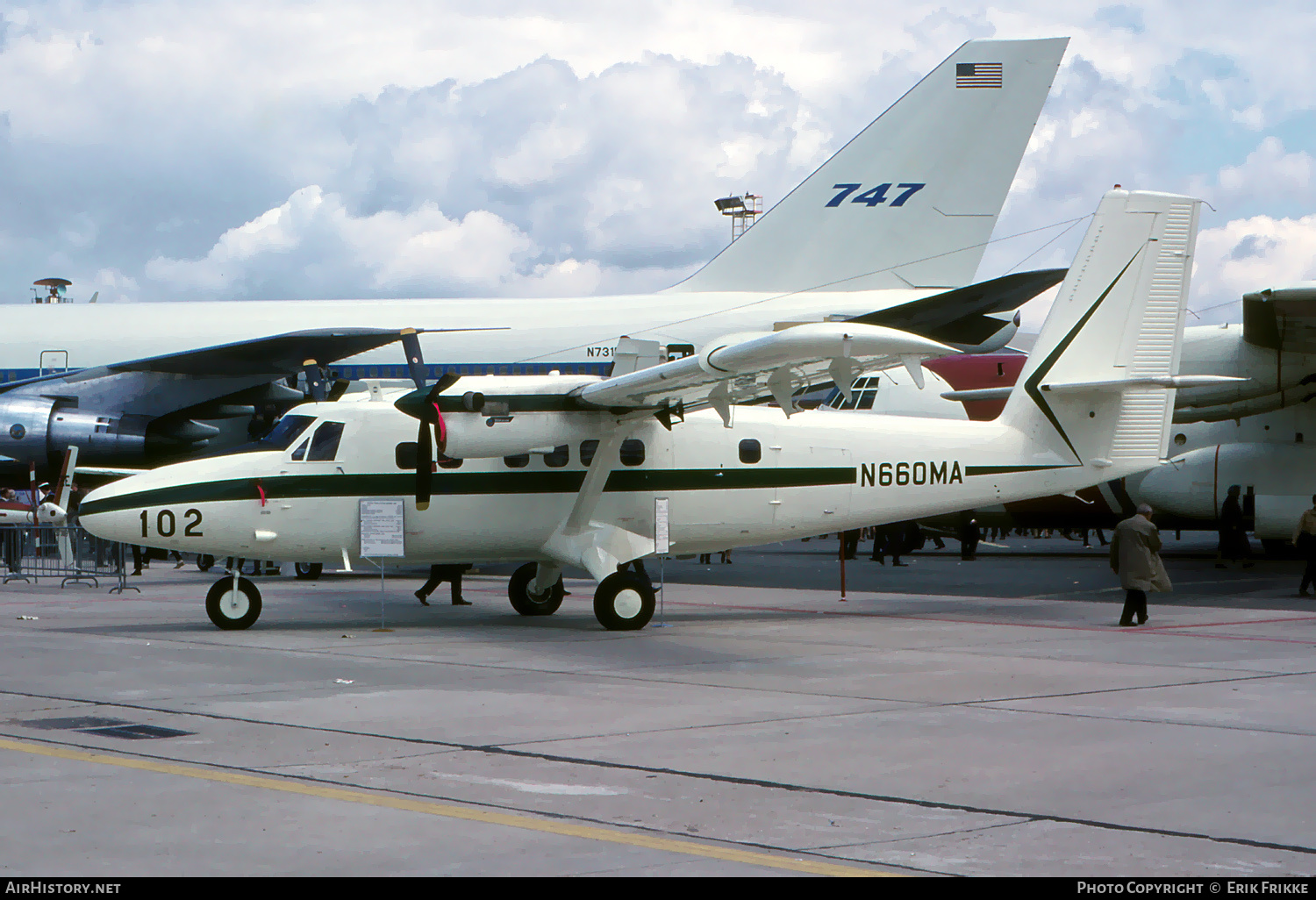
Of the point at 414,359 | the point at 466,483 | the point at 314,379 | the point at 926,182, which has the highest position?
the point at 926,182

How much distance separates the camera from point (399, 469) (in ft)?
50.4

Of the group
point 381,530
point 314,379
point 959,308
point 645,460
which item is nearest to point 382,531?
point 381,530

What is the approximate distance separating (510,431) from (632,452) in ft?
6.22

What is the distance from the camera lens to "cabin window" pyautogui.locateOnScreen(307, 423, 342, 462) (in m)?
15.2

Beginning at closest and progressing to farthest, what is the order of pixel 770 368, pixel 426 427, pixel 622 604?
1. pixel 770 368
2. pixel 426 427
3. pixel 622 604

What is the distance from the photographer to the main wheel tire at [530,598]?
55.6 ft

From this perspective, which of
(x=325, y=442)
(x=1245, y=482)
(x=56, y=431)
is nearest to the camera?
(x=325, y=442)

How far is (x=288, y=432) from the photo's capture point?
15.3m

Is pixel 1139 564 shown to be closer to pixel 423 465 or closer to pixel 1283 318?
pixel 1283 318

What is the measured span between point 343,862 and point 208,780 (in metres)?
1.97

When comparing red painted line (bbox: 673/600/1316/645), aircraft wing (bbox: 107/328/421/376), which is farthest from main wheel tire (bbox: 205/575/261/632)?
aircraft wing (bbox: 107/328/421/376)

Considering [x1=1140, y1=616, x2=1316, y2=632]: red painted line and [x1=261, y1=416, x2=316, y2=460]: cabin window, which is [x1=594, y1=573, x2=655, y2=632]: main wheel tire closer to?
[x1=261, y1=416, x2=316, y2=460]: cabin window
